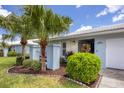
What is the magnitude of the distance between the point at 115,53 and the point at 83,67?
16.9 ft

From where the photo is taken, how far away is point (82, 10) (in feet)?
57.9

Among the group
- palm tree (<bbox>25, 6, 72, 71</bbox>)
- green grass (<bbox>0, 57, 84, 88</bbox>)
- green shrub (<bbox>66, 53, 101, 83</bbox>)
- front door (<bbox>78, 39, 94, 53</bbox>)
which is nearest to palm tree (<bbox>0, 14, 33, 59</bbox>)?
palm tree (<bbox>25, 6, 72, 71</bbox>)

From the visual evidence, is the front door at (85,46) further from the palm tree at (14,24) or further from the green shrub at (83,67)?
the green shrub at (83,67)

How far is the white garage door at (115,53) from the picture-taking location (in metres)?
11.7

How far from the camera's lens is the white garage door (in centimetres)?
1170

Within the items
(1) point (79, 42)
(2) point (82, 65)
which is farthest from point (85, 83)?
(1) point (79, 42)

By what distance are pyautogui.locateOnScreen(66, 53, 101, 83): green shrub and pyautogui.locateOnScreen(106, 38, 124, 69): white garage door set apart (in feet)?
13.9

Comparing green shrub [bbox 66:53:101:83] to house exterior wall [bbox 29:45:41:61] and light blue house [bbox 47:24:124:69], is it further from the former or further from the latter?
house exterior wall [bbox 29:45:41:61]

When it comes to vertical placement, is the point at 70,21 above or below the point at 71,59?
above

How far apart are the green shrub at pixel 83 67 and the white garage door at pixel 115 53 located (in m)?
4.22

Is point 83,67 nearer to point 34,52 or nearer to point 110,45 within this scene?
point 110,45

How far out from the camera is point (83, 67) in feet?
26.2
